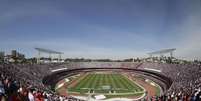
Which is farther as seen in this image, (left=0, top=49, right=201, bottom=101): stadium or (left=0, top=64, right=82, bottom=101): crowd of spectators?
(left=0, top=49, right=201, bottom=101): stadium

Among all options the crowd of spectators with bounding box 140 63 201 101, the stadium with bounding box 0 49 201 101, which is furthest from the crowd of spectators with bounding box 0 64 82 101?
the crowd of spectators with bounding box 140 63 201 101

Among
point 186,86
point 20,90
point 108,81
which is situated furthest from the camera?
point 108,81

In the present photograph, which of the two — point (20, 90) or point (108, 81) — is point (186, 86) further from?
point (108, 81)

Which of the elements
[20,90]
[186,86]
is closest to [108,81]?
[186,86]

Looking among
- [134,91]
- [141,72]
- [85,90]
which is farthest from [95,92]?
[141,72]

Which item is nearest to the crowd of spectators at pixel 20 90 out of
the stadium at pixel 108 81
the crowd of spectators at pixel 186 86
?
the stadium at pixel 108 81

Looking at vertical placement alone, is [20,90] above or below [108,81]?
above

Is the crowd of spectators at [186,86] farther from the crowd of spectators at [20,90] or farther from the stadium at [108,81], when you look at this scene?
the crowd of spectators at [20,90]

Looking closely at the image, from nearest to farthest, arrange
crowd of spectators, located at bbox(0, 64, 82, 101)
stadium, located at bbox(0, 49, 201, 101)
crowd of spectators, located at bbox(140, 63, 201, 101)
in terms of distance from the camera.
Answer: crowd of spectators, located at bbox(0, 64, 82, 101) < crowd of spectators, located at bbox(140, 63, 201, 101) < stadium, located at bbox(0, 49, 201, 101)

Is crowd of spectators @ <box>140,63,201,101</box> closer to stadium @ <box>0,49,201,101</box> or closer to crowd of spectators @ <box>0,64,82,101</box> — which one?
stadium @ <box>0,49,201,101</box>

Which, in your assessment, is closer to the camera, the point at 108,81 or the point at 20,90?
the point at 20,90

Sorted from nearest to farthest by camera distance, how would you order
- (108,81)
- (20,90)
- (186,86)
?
(20,90) < (186,86) < (108,81)

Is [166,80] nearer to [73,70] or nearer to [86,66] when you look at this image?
[73,70]

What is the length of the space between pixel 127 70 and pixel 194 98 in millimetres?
89534
